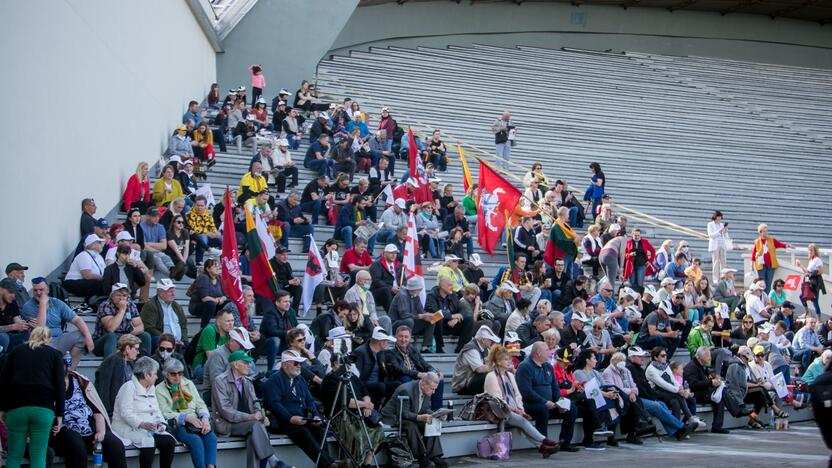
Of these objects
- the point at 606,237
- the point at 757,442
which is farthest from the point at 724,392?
the point at 606,237

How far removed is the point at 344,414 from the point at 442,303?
12.5ft

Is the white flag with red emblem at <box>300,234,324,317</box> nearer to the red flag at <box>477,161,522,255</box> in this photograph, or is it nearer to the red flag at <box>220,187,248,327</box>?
the red flag at <box>220,187,248,327</box>

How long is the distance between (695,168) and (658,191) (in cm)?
257

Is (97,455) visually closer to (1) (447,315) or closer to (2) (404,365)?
(2) (404,365)

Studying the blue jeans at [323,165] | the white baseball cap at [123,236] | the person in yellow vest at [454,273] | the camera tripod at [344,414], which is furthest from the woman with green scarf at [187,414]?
the blue jeans at [323,165]

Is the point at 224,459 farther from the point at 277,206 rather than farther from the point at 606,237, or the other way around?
the point at 606,237

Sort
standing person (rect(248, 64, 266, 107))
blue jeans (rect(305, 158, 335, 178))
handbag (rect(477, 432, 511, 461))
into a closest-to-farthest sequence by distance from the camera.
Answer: handbag (rect(477, 432, 511, 461)) < blue jeans (rect(305, 158, 335, 178)) < standing person (rect(248, 64, 266, 107))

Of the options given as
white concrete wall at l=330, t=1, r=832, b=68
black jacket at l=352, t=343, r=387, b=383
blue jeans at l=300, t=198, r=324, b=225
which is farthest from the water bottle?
white concrete wall at l=330, t=1, r=832, b=68

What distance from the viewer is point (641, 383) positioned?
47.7 feet

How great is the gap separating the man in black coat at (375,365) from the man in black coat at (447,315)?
2.19 m

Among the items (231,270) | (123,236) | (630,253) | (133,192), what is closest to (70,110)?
(123,236)

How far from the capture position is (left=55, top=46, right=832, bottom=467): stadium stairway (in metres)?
25.6

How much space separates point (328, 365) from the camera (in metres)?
12.2

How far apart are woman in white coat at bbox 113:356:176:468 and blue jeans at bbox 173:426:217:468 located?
0.16 metres
